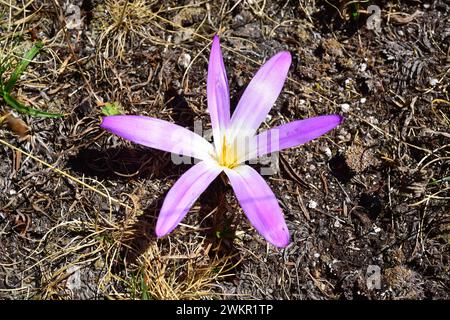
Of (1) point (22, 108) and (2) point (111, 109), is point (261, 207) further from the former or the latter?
(1) point (22, 108)

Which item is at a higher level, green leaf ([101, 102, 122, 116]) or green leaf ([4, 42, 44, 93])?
green leaf ([4, 42, 44, 93])

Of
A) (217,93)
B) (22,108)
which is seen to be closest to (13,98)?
(22,108)

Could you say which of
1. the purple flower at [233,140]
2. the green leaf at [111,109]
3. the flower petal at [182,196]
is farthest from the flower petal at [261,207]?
the green leaf at [111,109]

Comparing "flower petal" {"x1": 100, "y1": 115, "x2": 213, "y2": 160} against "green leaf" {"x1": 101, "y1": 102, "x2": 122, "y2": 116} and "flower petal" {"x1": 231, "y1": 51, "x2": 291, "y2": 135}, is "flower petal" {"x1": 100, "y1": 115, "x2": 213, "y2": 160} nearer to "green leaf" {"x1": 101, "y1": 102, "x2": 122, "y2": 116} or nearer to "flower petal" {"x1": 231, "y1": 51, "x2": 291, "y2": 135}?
"flower petal" {"x1": 231, "y1": 51, "x2": 291, "y2": 135}

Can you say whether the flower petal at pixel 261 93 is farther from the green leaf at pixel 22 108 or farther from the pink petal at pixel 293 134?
the green leaf at pixel 22 108

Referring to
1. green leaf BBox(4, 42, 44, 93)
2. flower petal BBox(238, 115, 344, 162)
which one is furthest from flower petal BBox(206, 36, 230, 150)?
green leaf BBox(4, 42, 44, 93)
